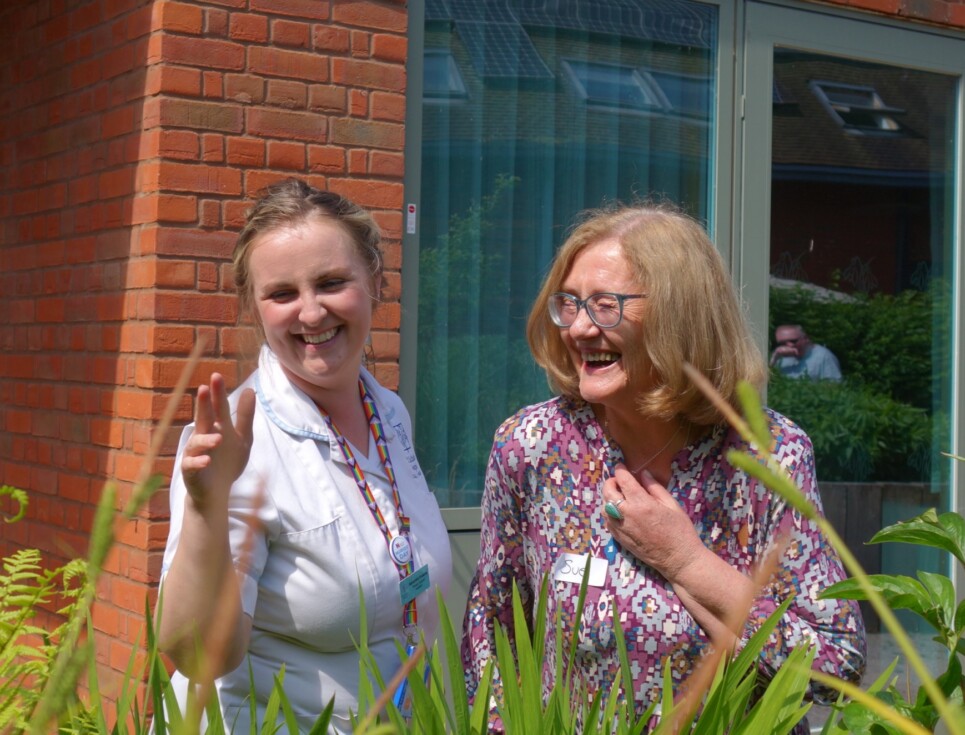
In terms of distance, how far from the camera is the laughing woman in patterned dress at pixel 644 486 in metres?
1.92

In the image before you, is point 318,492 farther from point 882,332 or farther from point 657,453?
point 882,332

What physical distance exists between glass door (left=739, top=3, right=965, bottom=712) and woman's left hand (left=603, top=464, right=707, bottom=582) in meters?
3.09

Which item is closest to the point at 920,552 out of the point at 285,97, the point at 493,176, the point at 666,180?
the point at 666,180

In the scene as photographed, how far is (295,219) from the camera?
7.31 feet

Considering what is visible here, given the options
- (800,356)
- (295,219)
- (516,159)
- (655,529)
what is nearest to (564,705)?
(655,529)

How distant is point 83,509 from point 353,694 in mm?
2440

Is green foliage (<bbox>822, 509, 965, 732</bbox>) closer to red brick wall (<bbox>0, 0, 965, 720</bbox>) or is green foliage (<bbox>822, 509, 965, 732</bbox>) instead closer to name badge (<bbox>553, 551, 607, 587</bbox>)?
name badge (<bbox>553, 551, 607, 587</bbox>)

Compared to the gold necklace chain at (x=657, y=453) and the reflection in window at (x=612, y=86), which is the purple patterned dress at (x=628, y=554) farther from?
the reflection in window at (x=612, y=86)

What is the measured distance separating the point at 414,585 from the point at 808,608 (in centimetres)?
66

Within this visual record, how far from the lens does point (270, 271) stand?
2193mm

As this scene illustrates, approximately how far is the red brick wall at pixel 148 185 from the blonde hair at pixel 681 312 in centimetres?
152

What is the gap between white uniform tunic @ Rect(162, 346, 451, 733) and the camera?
1.92 m

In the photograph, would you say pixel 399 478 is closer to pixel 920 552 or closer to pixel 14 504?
pixel 14 504

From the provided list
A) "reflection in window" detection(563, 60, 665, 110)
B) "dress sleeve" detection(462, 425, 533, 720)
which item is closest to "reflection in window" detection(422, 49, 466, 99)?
"reflection in window" detection(563, 60, 665, 110)
